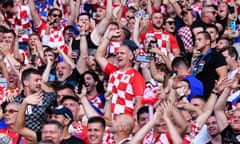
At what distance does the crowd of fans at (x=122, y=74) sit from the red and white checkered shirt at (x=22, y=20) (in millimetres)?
26

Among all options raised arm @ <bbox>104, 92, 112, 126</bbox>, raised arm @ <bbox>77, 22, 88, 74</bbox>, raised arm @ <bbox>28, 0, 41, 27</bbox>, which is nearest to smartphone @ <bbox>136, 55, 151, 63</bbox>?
raised arm @ <bbox>104, 92, 112, 126</bbox>

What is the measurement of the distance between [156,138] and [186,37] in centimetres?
468

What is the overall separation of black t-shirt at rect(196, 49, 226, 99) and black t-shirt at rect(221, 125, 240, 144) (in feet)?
6.92

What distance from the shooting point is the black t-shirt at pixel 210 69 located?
44.4ft

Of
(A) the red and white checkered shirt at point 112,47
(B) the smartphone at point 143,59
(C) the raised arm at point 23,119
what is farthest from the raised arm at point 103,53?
(C) the raised arm at point 23,119

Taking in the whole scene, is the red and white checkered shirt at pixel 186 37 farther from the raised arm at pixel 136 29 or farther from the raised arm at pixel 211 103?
the raised arm at pixel 211 103

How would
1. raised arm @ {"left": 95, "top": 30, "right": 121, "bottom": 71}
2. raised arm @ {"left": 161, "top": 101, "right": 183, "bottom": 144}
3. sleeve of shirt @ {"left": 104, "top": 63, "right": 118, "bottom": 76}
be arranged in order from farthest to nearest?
raised arm @ {"left": 95, "top": 30, "right": 121, "bottom": 71}
sleeve of shirt @ {"left": 104, "top": 63, "right": 118, "bottom": 76}
raised arm @ {"left": 161, "top": 101, "right": 183, "bottom": 144}

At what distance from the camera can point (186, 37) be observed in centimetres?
1592

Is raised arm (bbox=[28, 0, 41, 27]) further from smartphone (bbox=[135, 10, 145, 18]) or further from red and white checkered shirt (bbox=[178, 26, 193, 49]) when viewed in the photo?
red and white checkered shirt (bbox=[178, 26, 193, 49])

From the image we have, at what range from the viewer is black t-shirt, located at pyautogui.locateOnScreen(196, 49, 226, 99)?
44.4 feet

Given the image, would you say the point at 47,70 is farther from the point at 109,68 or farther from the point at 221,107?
the point at 221,107

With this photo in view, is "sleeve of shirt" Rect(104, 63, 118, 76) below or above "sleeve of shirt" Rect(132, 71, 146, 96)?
above

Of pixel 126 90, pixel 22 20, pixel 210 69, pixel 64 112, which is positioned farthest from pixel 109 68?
pixel 22 20

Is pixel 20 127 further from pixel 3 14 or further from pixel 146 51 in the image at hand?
pixel 3 14
